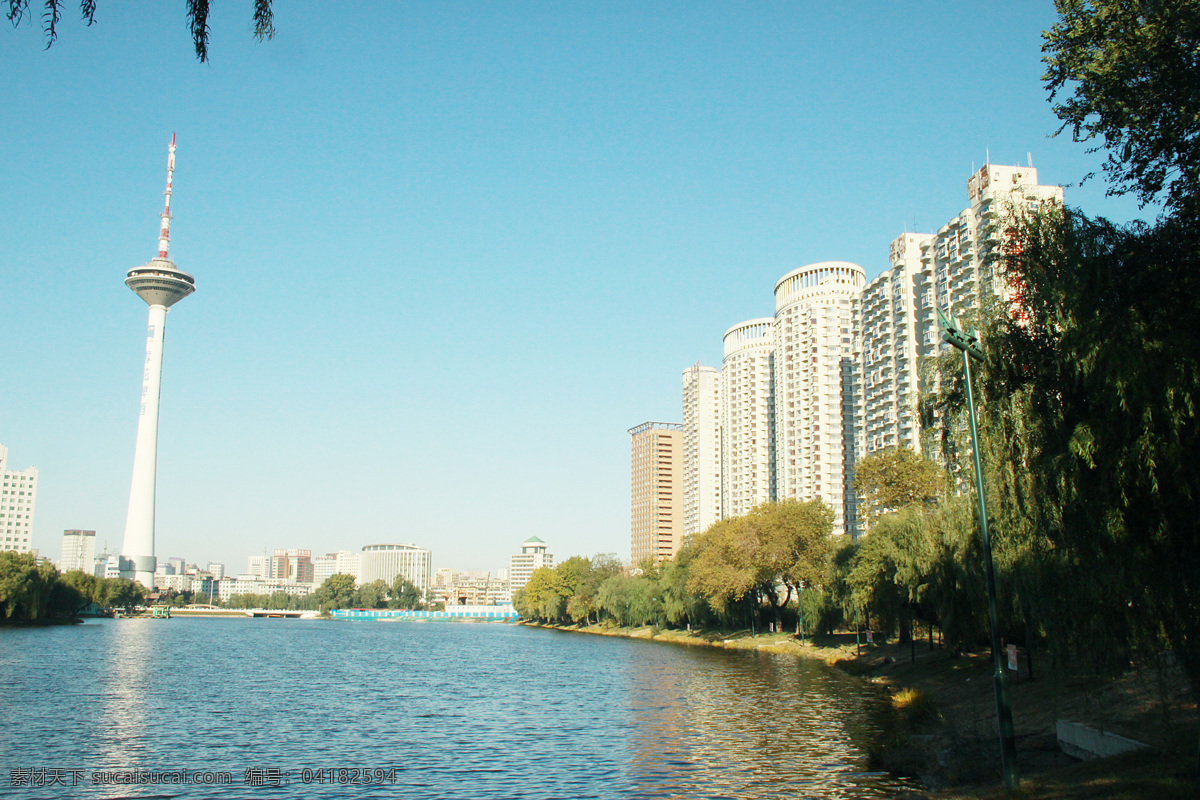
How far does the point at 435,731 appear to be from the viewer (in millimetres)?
38594

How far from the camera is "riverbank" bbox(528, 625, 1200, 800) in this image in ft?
62.3

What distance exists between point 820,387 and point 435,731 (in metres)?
137

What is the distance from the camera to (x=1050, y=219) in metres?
20.9

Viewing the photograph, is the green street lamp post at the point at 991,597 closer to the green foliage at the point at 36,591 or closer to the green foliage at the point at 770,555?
the green foliage at the point at 770,555

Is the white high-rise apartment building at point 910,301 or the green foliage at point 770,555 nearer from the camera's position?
the green foliage at point 770,555

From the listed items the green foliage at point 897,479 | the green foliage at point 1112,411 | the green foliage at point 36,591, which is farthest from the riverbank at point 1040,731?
the green foliage at point 36,591

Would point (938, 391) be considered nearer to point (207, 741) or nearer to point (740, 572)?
point (207, 741)

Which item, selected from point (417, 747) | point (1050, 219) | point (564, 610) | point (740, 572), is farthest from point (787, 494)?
point (1050, 219)

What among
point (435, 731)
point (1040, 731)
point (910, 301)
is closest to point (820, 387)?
point (910, 301)

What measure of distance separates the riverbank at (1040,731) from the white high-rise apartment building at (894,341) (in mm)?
90931

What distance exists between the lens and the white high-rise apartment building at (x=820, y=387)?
162 metres

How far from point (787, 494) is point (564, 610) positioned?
5114 centimetres

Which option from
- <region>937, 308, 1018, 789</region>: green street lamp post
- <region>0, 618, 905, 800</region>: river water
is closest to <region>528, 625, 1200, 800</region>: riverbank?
<region>937, 308, 1018, 789</region>: green street lamp post

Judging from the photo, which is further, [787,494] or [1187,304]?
[787,494]
